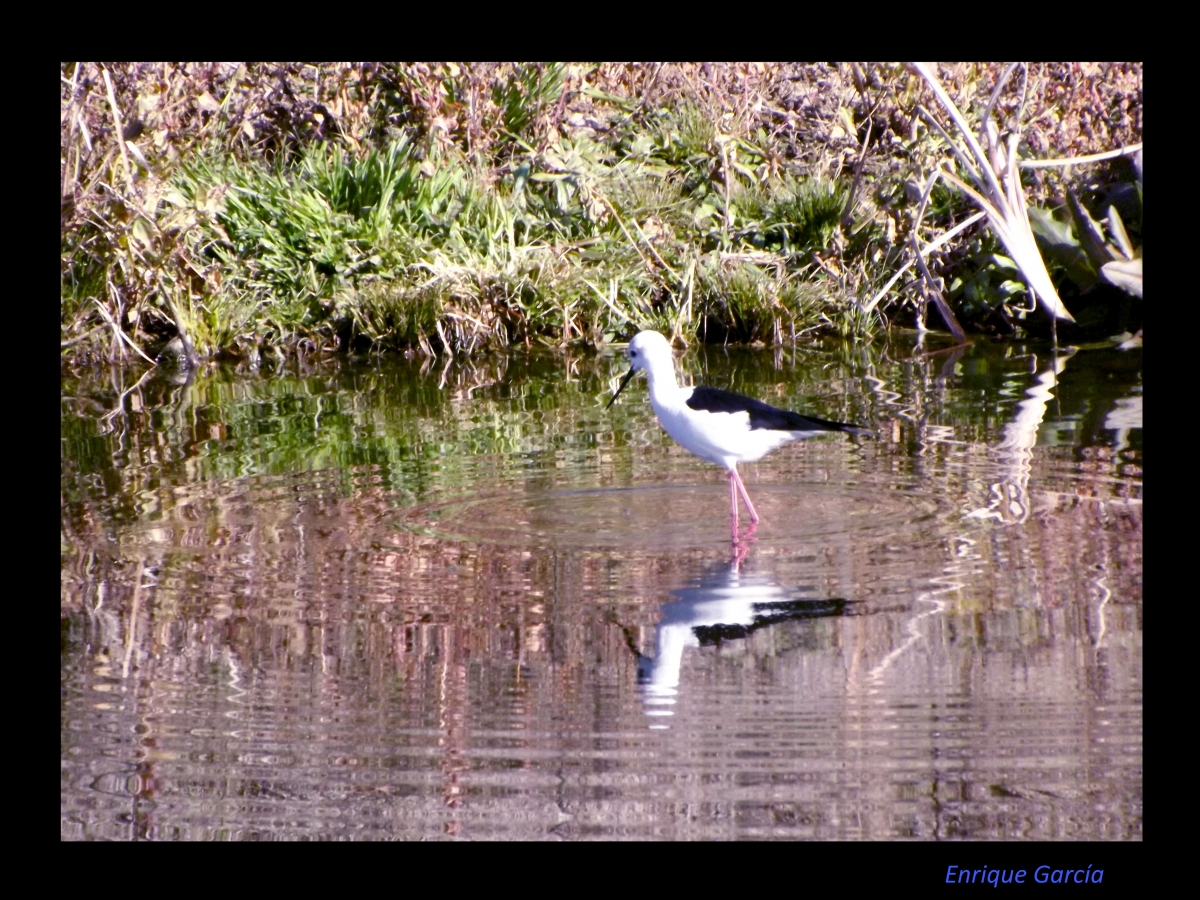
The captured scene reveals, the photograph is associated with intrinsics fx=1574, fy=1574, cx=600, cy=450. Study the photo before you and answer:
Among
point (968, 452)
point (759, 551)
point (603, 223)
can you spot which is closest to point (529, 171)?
point (603, 223)

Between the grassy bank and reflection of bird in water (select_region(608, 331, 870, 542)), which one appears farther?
the grassy bank

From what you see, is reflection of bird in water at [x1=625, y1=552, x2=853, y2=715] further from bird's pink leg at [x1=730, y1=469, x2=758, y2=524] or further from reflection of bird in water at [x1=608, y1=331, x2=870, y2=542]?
reflection of bird in water at [x1=608, y1=331, x2=870, y2=542]

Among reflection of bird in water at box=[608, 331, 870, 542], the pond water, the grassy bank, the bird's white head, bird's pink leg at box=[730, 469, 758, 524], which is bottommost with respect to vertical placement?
the pond water

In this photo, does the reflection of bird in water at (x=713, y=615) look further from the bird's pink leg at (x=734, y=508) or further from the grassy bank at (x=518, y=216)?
the grassy bank at (x=518, y=216)

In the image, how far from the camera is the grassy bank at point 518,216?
45.9ft

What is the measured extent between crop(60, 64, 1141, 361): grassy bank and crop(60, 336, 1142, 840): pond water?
4.29m

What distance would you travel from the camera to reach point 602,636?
5.78 metres

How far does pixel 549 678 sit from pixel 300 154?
1239 cm

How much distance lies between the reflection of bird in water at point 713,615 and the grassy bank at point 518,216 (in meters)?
8.02

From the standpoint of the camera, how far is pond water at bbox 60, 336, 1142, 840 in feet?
14.5

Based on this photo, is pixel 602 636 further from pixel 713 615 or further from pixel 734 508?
pixel 734 508

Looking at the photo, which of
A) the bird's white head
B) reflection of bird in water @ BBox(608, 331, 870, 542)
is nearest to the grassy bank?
the bird's white head

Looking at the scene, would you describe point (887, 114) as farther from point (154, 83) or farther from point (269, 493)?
point (269, 493)

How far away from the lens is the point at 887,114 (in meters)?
15.6
